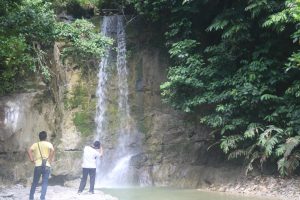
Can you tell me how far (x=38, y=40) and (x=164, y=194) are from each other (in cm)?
663

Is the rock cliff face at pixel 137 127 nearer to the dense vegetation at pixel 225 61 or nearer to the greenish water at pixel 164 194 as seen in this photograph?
the dense vegetation at pixel 225 61

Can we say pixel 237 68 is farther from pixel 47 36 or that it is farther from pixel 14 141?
pixel 14 141

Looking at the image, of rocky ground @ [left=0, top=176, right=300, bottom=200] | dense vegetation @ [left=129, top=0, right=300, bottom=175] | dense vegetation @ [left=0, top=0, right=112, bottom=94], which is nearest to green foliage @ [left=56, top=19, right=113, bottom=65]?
dense vegetation @ [left=0, top=0, right=112, bottom=94]

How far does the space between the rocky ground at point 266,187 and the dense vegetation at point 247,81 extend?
1.35ft

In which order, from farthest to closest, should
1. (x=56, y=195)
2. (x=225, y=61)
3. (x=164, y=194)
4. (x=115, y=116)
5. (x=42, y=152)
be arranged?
(x=115, y=116)
(x=225, y=61)
(x=164, y=194)
(x=56, y=195)
(x=42, y=152)

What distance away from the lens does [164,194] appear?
12250mm

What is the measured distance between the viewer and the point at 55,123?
1515 cm

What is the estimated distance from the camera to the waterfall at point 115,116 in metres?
15.0

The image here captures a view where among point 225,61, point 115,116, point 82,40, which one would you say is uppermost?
point 82,40

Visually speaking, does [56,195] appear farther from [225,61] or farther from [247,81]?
[225,61]

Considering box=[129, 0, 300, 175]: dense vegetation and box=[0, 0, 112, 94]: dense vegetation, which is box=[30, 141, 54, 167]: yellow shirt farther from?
box=[129, 0, 300, 175]: dense vegetation

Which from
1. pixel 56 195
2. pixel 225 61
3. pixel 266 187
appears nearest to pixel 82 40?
pixel 225 61

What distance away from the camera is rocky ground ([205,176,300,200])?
11.5 meters

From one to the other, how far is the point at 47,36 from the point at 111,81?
3.43 metres
